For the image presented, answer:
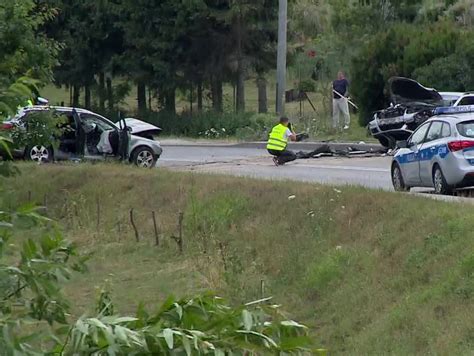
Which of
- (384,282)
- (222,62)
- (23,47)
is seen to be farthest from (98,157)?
(222,62)

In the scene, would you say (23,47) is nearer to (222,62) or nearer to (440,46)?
(440,46)

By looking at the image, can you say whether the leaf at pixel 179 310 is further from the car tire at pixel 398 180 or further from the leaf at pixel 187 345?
the car tire at pixel 398 180

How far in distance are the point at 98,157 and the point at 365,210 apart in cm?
1205

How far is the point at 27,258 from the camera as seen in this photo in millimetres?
4578

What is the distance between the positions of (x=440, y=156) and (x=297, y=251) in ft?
12.8

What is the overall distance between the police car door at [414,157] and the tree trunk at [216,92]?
90.6 ft

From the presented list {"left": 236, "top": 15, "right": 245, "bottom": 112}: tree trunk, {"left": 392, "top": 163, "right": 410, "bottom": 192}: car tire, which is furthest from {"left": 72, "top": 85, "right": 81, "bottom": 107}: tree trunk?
{"left": 392, "top": 163, "right": 410, "bottom": 192}: car tire

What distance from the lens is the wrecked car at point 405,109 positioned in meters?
29.2

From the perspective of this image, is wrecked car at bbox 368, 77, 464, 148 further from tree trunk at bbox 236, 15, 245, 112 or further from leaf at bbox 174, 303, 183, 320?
leaf at bbox 174, 303, 183, 320

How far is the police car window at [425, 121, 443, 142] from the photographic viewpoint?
1960cm

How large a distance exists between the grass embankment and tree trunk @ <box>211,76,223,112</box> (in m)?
24.8

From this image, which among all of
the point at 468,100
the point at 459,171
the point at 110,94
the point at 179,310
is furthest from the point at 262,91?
the point at 179,310

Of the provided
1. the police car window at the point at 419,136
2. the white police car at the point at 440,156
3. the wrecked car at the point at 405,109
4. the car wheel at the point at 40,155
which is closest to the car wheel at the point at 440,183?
the white police car at the point at 440,156

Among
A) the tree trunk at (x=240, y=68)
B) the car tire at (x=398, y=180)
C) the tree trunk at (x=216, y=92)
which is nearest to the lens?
the car tire at (x=398, y=180)
